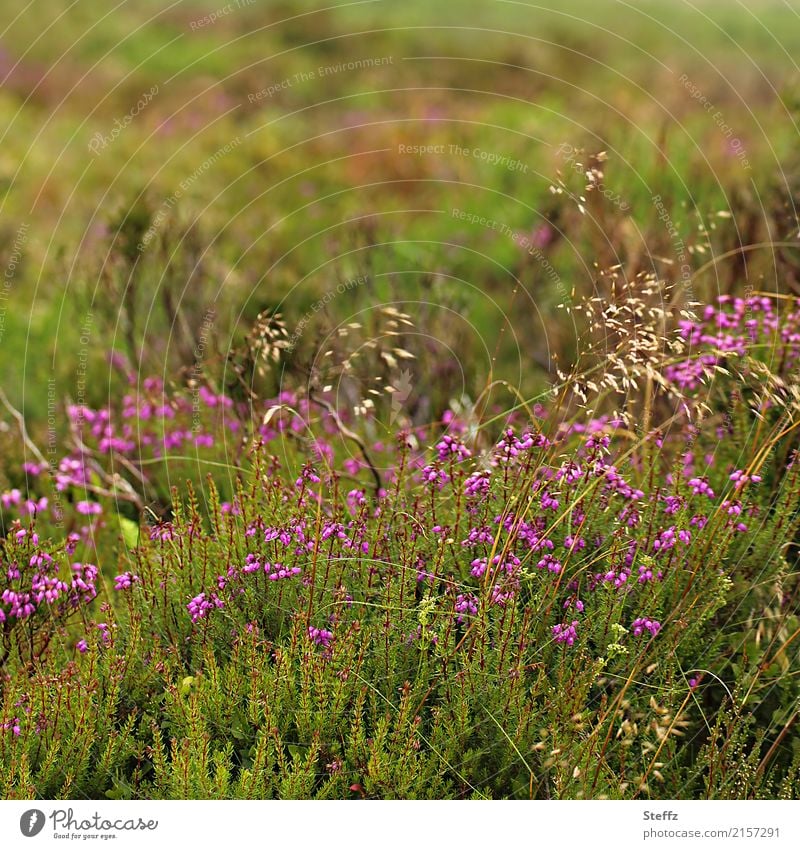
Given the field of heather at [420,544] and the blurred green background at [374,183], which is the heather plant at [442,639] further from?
the blurred green background at [374,183]

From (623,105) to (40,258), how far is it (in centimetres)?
571

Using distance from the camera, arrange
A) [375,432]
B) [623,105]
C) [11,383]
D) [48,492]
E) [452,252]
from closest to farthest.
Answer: [48,492]
[375,432]
[11,383]
[452,252]
[623,105]

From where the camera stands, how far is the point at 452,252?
7.09m

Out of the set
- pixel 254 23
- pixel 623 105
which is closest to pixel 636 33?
pixel 254 23

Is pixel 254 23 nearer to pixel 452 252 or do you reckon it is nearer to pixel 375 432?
pixel 452 252
